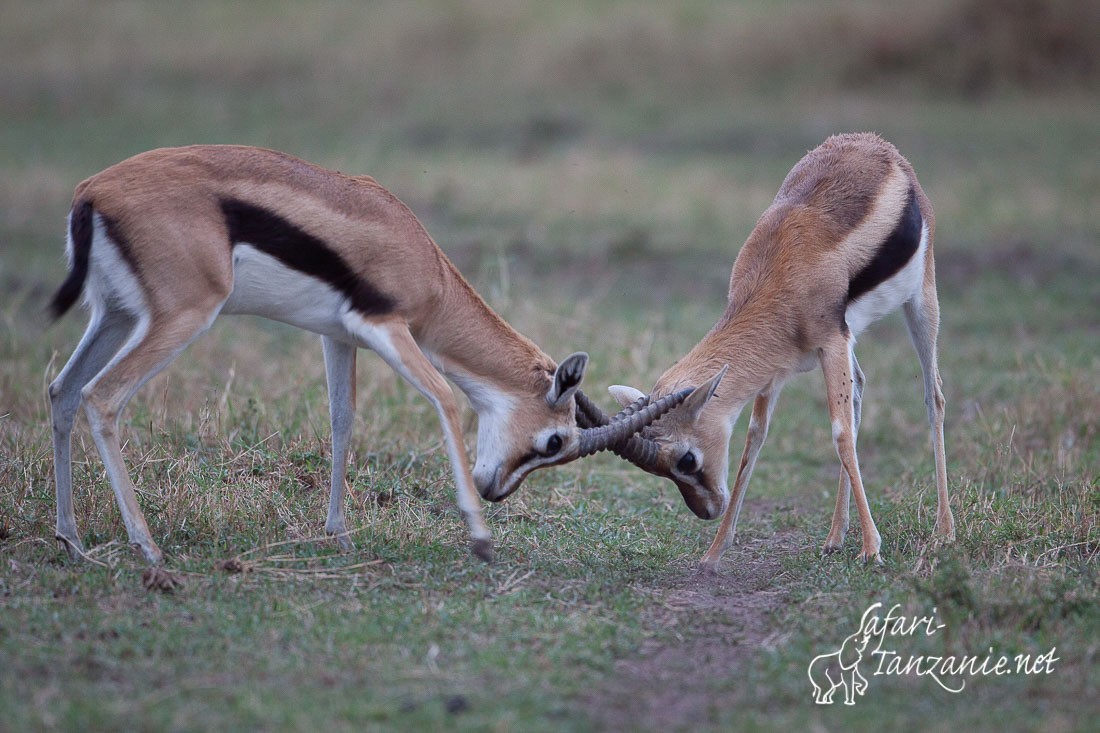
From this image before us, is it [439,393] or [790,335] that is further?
[790,335]

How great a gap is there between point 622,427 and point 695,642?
1038mm

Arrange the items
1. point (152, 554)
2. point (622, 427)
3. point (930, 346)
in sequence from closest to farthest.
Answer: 1. point (152, 554)
2. point (622, 427)
3. point (930, 346)

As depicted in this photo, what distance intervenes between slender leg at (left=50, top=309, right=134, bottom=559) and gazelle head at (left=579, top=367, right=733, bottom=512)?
1997 millimetres

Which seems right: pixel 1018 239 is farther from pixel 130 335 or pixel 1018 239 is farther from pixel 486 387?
pixel 130 335

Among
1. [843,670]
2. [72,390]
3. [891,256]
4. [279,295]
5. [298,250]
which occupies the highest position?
[298,250]

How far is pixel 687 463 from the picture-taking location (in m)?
5.28

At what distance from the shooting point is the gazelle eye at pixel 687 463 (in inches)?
207

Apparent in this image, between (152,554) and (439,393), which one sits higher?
(439,393)

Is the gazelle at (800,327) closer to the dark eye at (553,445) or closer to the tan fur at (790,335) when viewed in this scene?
the tan fur at (790,335)

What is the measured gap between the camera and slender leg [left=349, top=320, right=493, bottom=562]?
15.5 ft

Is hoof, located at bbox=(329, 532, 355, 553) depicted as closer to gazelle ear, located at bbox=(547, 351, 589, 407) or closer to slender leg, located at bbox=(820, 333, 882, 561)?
gazelle ear, located at bbox=(547, 351, 589, 407)

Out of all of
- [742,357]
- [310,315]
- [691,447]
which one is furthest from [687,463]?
[310,315]

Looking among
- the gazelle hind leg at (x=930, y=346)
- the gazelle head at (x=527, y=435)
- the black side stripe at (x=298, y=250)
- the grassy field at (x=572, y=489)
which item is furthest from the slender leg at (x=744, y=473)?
the black side stripe at (x=298, y=250)

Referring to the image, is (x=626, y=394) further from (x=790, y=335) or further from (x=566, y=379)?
(x=790, y=335)
